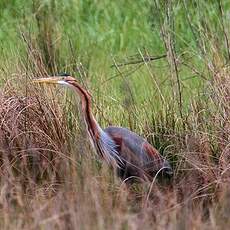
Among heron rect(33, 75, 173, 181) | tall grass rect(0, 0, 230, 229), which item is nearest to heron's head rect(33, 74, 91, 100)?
heron rect(33, 75, 173, 181)

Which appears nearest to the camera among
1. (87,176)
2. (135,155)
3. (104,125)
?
(87,176)

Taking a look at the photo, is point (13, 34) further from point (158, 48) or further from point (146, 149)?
point (146, 149)

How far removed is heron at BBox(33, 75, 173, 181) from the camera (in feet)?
23.2

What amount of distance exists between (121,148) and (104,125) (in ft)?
2.84

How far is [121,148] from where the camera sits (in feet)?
23.6

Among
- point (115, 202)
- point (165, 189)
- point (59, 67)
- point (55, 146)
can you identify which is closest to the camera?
point (115, 202)

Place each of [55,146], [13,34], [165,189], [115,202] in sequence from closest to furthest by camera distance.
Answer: [115,202] < [165,189] < [55,146] < [13,34]

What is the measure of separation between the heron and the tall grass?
4.3 inches

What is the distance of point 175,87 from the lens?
7.77 metres

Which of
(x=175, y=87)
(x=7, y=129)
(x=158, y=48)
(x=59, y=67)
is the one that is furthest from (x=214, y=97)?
(x=158, y=48)

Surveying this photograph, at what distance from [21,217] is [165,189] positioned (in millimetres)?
1478

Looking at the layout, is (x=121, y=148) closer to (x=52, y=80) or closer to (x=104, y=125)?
(x=52, y=80)

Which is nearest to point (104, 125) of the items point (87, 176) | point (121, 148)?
point (121, 148)

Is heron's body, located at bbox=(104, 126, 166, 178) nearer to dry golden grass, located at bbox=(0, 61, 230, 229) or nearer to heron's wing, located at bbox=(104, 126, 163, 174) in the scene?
heron's wing, located at bbox=(104, 126, 163, 174)
